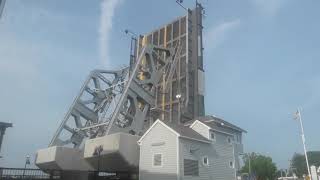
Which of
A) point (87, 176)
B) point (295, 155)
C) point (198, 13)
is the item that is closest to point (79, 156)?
point (87, 176)

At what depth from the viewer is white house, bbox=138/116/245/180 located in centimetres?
3372

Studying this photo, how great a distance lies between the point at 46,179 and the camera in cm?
3884

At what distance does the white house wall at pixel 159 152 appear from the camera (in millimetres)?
33562

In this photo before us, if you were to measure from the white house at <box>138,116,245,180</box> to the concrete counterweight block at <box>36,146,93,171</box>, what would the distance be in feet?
31.2

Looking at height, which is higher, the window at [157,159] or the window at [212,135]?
the window at [212,135]

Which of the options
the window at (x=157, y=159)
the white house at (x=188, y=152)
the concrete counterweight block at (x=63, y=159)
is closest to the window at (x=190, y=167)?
the white house at (x=188, y=152)

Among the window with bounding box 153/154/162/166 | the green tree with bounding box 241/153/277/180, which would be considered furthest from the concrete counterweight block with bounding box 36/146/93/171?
the green tree with bounding box 241/153/277/180

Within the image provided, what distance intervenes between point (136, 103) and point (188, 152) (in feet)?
43.8

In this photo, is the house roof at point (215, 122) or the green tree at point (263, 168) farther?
the green tree at point (263, 168)

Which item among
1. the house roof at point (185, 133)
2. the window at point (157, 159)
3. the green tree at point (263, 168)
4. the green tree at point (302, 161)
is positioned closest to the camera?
the house roof at point (185, 133)

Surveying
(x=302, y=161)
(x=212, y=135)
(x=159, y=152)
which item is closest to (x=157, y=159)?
(x=159, y=152)

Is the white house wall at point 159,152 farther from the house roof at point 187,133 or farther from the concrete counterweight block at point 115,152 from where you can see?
the concrete counterweight block at point 115,152

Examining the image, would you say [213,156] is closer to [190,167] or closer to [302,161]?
[190,167]

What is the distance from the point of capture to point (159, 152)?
115 feet
